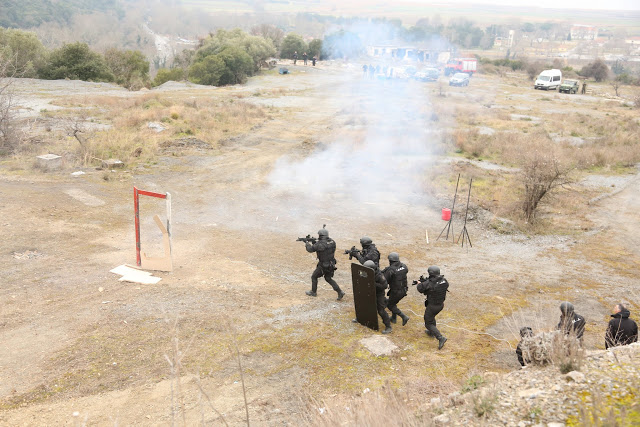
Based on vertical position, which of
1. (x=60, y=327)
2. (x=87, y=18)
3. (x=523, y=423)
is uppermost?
(x=87, y=18)

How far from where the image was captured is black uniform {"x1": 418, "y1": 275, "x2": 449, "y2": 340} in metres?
8.03

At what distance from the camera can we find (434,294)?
8.09 m

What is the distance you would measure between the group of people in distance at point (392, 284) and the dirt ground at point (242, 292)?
1.03 ft

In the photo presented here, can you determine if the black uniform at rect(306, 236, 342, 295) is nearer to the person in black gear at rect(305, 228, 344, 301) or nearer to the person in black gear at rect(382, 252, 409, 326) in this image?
the person in black gear at rect(305, 228, 344, 301)

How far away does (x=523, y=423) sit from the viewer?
4.84 meters

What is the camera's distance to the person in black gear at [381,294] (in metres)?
8.38

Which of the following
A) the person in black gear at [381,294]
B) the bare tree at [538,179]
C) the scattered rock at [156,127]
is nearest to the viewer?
the person in black gear at [381,294]

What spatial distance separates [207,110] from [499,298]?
2164 centimetres

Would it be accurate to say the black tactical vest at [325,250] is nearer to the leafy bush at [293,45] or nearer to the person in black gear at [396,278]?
the person in black gear at [396,278]

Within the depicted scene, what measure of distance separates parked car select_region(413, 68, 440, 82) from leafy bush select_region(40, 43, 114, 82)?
87.6 feet

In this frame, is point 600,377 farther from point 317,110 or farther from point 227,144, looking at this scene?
point 317,110

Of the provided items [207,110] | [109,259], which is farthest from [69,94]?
[109,259]

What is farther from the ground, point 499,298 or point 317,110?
point 317,110

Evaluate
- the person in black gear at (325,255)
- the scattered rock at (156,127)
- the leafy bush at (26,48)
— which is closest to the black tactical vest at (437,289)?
the person in black gear at (325,255)
